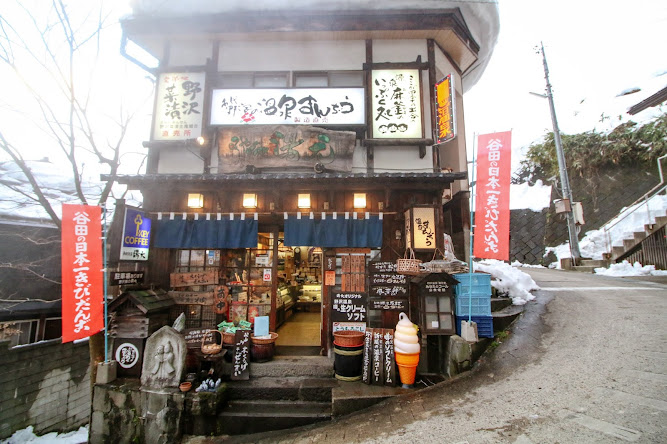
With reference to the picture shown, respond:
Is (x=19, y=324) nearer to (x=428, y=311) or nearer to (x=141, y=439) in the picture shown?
(x=141, y=439)

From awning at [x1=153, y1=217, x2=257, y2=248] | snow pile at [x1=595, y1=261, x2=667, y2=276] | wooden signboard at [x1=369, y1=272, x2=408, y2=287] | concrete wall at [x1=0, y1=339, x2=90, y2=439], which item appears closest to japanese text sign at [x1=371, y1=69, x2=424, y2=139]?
wooden signboard at [x1=369, y1=272, x2=408, y2=287]

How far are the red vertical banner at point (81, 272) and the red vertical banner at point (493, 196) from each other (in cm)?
991

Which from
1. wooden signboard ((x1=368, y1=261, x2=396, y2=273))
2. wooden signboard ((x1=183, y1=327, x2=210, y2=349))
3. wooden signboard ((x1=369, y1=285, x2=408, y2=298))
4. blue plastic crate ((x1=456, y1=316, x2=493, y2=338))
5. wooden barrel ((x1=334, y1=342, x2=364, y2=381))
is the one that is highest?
wooden signboard ((x1=368, y1=261, x2=396, y2=273))

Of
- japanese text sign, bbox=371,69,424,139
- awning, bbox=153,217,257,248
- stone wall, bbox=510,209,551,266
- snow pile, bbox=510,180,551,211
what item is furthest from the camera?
snow pile, bbox=510,180,551,211

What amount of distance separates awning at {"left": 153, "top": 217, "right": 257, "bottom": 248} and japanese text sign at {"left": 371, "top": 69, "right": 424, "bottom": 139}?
207 inches

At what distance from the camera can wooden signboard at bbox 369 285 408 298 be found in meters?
8.76

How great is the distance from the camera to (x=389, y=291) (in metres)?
8.77

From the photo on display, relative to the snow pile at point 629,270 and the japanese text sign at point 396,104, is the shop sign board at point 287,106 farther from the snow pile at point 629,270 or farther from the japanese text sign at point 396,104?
the snow pile at point 629,270

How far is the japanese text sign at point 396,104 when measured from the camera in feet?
31.6

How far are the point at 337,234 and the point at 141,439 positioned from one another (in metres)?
7.06

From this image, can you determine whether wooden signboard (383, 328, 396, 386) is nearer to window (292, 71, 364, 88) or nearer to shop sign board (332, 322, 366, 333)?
shop sign board (332, 322, 366, 333)

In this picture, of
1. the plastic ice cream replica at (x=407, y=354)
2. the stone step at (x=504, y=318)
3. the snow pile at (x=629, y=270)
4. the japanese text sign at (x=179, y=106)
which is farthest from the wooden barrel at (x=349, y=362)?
the snow pile at (x=629, y=270)

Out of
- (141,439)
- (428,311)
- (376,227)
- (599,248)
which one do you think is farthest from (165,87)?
(599,248)

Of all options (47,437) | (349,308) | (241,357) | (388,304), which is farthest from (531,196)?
(47,437)
